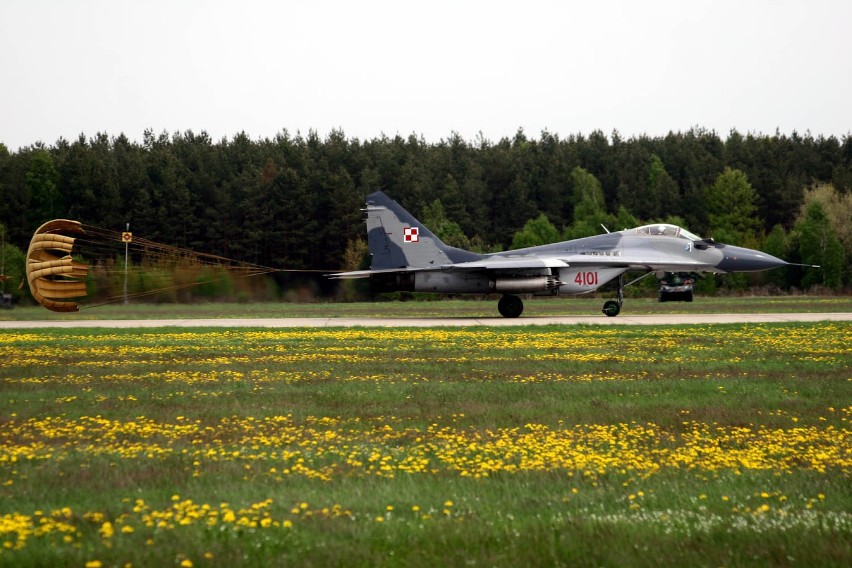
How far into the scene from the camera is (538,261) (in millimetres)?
27797

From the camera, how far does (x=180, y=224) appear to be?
202 ft

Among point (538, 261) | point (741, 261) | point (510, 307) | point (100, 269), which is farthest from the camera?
point (510, 307)

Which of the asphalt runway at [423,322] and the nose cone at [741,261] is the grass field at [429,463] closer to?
the asphalt runway at [423,322]

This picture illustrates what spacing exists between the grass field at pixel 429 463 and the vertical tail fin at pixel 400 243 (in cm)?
1395

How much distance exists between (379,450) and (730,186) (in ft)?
257

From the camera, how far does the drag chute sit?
1720 centimetres

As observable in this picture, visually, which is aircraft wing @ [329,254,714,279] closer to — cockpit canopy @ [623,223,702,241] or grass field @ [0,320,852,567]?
cockpit canopy @ [623,223,702,241]

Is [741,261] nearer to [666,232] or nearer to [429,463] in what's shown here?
[666,232]

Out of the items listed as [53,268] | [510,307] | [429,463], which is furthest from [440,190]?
[429,463]

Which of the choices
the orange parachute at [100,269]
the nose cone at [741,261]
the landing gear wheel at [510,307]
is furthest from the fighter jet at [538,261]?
the orange parachute at [100,269]

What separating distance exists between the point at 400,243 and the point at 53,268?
13072 mm

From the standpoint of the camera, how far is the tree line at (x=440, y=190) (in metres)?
59.9

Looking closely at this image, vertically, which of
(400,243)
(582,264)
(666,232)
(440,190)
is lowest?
(582,264)

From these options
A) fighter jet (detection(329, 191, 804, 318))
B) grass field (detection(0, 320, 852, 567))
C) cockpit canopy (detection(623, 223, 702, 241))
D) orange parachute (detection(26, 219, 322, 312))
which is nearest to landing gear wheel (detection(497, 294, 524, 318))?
fighter jet (detection(329, 191, 804, 318))
